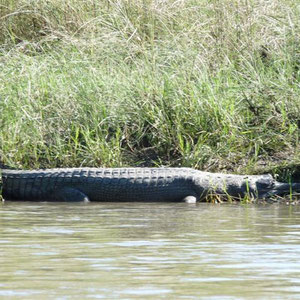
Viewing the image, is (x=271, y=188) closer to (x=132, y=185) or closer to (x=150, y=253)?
(x=132, y=185)

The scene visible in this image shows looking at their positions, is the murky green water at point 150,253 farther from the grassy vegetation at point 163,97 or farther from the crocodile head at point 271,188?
the grassy vegetation at point 163,97

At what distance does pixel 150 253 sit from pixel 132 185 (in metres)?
3.91

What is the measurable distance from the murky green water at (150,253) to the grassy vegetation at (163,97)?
149 centimetres

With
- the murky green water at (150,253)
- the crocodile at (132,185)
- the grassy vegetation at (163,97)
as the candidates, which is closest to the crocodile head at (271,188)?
the crocodile at (132,185)

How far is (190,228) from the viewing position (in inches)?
278

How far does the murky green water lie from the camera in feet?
15.1

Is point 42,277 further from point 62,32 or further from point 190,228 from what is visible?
point 62,32

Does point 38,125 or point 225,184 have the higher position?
point 38,125

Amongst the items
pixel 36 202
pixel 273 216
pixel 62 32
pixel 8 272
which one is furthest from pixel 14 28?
pixel 8 272

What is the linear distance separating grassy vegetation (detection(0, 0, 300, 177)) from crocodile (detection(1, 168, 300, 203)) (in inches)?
12.3

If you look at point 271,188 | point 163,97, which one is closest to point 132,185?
point 163,97

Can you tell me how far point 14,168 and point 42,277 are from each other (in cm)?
525

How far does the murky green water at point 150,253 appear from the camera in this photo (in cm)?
461

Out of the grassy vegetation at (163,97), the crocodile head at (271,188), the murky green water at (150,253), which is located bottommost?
the murky green water at (150,253)
